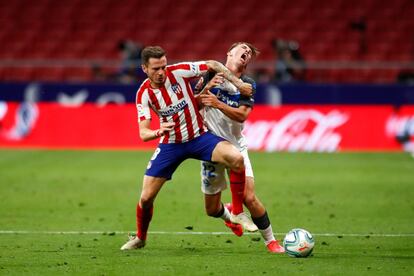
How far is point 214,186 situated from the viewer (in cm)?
941

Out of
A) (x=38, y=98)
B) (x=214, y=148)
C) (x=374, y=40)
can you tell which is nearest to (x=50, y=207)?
(x=214, y=148)

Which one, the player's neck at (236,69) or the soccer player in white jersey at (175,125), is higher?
the player's neck at (236,69)

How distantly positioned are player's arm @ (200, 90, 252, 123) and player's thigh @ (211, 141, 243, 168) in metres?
0.31

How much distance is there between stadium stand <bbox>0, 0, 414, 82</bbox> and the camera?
26547mm

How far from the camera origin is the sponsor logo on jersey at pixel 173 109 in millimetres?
9002

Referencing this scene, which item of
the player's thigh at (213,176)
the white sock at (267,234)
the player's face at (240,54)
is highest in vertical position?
the player's face at (240,54)

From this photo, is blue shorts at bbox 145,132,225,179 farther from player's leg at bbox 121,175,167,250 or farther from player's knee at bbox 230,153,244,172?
player's knee at bbox 230,153,244,172

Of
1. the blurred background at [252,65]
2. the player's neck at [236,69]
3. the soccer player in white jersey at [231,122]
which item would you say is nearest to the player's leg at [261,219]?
the soccer player in white jersey at [231,122]

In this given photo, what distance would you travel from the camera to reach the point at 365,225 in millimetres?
11062

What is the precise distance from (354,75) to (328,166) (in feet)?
26.5

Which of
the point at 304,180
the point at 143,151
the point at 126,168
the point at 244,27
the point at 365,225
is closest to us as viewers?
the point at 365,225

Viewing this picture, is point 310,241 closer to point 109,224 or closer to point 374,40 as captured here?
point 109,224

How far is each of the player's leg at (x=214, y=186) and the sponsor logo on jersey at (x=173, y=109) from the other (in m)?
0.69

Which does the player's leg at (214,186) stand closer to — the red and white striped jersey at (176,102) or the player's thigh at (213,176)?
the player's thigh at (213,176)
